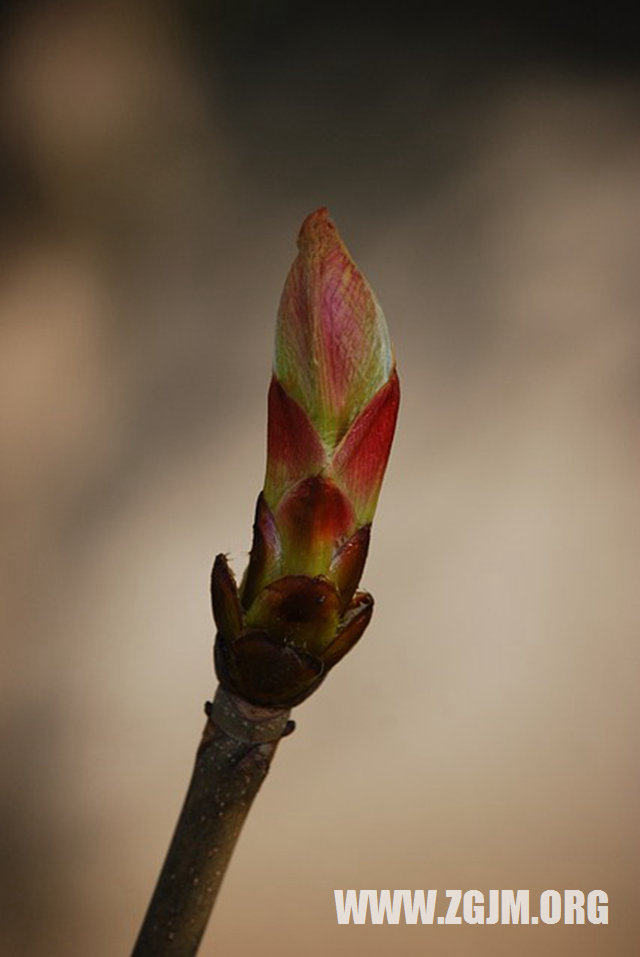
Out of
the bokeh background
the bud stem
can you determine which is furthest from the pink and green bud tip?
the bokeh background

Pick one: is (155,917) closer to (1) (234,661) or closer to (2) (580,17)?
(1) (234,661)

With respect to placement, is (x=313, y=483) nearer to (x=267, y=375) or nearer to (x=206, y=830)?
(x=206, y=830)

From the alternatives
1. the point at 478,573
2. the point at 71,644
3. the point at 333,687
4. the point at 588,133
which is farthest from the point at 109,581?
the point at 588,133

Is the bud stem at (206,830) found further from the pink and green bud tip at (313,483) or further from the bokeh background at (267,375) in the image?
the bokeh background at (267,375)

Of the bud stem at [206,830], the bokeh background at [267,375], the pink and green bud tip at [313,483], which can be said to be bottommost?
the bud stem at [206,830]

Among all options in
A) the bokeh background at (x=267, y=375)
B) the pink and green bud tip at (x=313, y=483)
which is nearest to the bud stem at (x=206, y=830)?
the pink and green bud tip at (x=313, y=483)

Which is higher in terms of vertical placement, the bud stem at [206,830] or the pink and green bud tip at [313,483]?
the pink and green bud tip at [313,483]

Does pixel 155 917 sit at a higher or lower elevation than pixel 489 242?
lower
